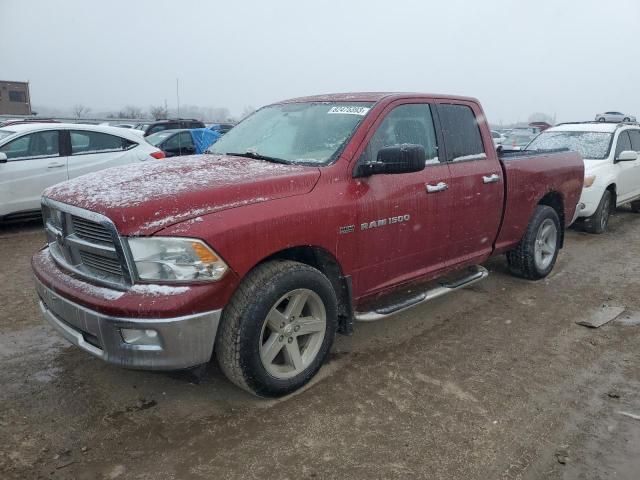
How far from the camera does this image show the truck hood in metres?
2.69

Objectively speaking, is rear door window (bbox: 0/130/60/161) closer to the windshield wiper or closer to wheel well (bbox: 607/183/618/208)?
the windshield wiper

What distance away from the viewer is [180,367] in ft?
9.07

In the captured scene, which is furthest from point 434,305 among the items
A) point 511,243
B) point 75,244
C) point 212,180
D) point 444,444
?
point 75,244

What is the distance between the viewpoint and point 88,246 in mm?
2885

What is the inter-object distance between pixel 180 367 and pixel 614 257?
627 cm

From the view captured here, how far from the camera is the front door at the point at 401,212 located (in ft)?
11.7

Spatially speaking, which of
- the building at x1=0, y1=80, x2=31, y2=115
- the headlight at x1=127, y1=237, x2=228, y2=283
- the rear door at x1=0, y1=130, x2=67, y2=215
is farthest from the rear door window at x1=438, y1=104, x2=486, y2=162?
the building at x1=0, y1=80, x2=31, y2=115

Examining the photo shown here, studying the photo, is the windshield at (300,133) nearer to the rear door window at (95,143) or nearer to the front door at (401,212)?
the front door at (401,212)

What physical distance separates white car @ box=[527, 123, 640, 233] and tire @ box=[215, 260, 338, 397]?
6.23 meters

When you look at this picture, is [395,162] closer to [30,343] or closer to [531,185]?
[531,185]

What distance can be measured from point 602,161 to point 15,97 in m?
61.1

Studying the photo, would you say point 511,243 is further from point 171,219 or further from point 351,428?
point 171,219

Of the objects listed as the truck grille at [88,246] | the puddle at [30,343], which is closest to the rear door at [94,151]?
the puddle at [30,343]

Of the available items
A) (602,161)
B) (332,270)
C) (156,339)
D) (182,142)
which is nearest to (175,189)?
(156,339)
